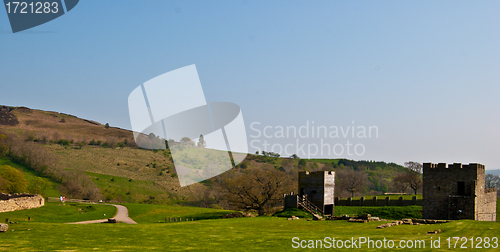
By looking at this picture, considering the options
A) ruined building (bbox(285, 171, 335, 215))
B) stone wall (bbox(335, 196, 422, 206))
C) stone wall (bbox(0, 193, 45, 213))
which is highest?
ruined building (bbox(285, 171, 335, 215))

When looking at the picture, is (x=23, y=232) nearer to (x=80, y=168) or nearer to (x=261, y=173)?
(x=261, y=173)

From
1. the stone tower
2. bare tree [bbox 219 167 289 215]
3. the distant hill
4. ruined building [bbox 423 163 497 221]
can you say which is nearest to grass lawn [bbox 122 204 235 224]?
bare tree [bbox 219 167 289 215]

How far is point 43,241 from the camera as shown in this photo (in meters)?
17.5

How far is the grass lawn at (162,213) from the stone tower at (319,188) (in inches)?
439

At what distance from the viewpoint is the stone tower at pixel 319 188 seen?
4619cm

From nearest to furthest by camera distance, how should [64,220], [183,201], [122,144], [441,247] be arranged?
[441,247] < [64,220] < [183,201] < [122,144]

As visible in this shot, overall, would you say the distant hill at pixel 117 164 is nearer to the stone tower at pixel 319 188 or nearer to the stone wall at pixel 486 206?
the stone tower at pixel 319 188

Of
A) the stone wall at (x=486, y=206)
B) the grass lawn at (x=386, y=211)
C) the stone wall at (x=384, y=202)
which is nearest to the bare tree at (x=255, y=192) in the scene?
the grass lawn at (x=386, y=211)

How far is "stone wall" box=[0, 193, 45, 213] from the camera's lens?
47875 millimetres

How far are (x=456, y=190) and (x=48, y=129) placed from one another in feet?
626

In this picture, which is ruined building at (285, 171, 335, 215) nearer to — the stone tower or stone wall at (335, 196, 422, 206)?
the stone tower

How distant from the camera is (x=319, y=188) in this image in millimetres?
46469

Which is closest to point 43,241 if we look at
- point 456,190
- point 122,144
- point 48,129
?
point 456,190

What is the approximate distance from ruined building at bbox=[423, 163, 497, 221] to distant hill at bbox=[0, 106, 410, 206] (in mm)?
65872
